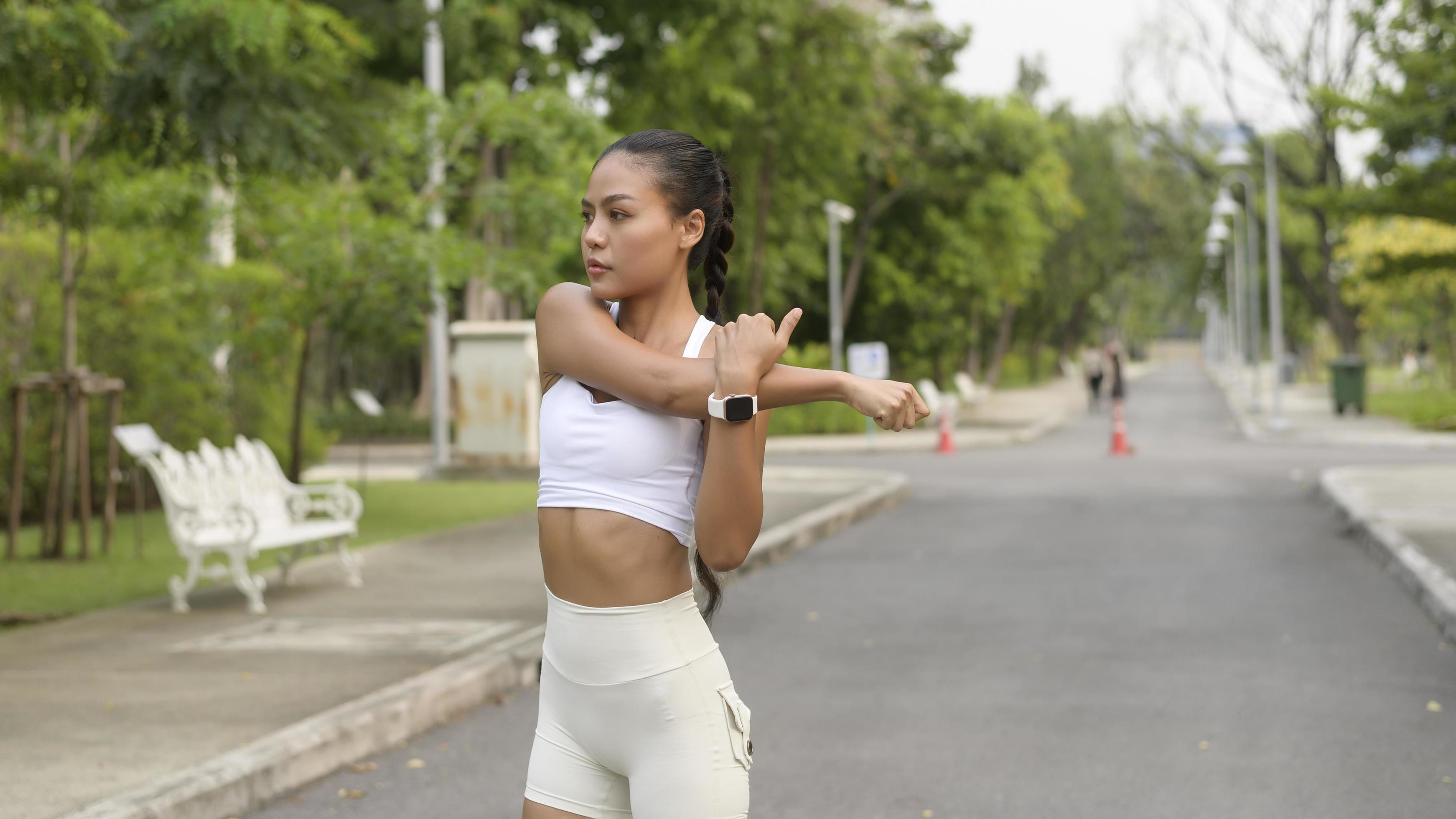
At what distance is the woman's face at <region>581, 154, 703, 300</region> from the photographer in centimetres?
241

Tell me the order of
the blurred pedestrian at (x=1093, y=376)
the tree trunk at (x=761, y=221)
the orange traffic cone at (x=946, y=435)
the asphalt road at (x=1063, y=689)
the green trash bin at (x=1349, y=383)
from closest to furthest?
the asphalt road at (x=1063, y=689) → the orange traffic cone at (x=946, y=435) → the tree trunk at (x=761, y=221) → the green trash bin at (x=1349, y=383) → the blurred pedestrian at (x=1093, y=376)

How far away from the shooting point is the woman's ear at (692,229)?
2471 mm

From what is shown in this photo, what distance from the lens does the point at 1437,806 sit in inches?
210

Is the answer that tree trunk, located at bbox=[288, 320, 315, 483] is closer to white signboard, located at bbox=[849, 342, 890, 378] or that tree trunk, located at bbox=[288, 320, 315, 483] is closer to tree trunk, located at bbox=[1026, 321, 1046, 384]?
white signboard, located at bbox=[849, 342, 890, 378]

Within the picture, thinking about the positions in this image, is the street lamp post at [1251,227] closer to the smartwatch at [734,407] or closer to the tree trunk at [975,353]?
the tree trunk at [975,353]

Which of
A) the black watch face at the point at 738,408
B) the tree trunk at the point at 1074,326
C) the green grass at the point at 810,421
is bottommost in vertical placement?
the green grass at the point at 810,421

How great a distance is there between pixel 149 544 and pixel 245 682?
6.96 meters

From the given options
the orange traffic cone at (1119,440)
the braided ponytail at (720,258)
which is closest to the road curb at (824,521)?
the orange traffic cone at (1119,440)

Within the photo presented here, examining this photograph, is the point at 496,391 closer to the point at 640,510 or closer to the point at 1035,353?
the point at 640,510

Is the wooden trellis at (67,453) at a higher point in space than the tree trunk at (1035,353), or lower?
lower

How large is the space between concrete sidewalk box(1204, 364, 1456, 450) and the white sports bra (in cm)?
2476

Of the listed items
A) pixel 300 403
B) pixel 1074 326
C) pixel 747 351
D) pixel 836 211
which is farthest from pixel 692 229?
pixel 1074 326

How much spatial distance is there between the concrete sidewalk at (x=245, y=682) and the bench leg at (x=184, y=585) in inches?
3.3

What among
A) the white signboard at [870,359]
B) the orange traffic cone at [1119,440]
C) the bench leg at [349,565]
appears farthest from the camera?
the white signboard at [870,359]
